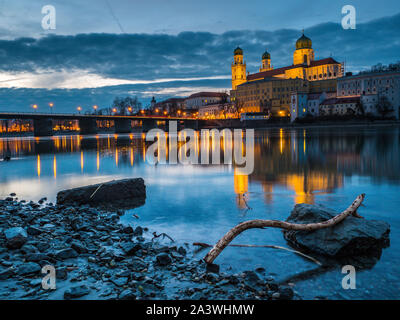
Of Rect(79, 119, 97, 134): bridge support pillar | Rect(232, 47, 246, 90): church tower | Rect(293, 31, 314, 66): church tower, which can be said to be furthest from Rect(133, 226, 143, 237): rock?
Rect(232, 47, 246, 90): church tower

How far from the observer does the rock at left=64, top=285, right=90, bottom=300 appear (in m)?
3.81

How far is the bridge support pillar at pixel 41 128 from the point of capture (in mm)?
89938

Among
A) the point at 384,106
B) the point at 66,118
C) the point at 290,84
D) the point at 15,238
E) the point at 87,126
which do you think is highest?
the point at 290,84

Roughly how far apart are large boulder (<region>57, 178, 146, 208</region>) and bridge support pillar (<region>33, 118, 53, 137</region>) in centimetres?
9268

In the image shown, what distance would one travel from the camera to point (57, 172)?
16.6 m

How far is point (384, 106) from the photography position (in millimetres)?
101750

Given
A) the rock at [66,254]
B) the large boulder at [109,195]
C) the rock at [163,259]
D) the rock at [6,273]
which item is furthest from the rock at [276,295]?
the large boulder at [109,195]

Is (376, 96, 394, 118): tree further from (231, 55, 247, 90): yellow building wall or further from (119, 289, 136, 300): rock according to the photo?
(119, 289, 136, 300): rock

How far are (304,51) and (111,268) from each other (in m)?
165

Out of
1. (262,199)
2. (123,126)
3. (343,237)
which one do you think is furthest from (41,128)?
(343,237)

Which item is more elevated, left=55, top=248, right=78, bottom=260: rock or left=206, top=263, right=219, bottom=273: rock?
left=55, top=248, right=78, bottom=260: rock

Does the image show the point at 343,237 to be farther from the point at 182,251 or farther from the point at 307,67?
the point at 307,67
